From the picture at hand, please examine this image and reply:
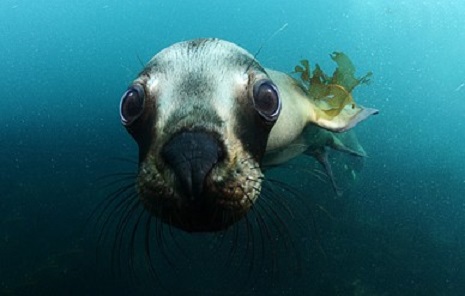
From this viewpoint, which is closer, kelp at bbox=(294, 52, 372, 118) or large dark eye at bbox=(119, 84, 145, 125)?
large dark eye at bbox=(119, 84, 145, 125)

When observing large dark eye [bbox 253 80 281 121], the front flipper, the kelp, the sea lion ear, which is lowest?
the front flipper

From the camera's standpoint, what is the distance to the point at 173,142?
2.10m

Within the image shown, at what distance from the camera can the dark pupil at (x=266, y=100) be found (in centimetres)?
258

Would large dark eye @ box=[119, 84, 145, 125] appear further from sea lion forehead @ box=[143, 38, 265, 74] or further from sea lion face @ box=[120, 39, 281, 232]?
sea lion forehead @ box=[143, 38, 265, 74]

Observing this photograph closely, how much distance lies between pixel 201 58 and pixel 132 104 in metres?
0.47

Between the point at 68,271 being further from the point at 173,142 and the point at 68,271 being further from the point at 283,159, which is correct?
the point at 173,142

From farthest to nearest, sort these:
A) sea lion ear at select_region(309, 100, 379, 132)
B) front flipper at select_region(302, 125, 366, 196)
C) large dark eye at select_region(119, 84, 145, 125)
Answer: front flipper at select_region(302, 125, 366, 196)
sea lion ear at select_region(309, 100, 379, 132)
large dark eye at select_region(119, 84, 145, 125)

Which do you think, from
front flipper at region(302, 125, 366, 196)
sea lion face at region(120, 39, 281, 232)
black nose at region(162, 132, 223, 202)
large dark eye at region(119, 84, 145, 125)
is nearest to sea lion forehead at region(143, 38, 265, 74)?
sea lion face at region(120, 39, 281, 232)

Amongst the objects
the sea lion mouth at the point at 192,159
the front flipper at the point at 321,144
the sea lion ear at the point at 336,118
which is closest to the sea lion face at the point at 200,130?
the sea lion mouth at the point at 192,159

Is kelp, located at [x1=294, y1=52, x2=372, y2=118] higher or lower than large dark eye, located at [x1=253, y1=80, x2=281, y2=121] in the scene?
lower

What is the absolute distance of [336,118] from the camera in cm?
389

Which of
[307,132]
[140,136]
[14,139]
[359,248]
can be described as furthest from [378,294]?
[14,139]

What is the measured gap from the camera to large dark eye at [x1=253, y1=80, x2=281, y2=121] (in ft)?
8.45

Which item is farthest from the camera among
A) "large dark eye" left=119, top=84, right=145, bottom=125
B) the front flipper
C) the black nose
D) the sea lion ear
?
Result: the front flipper
